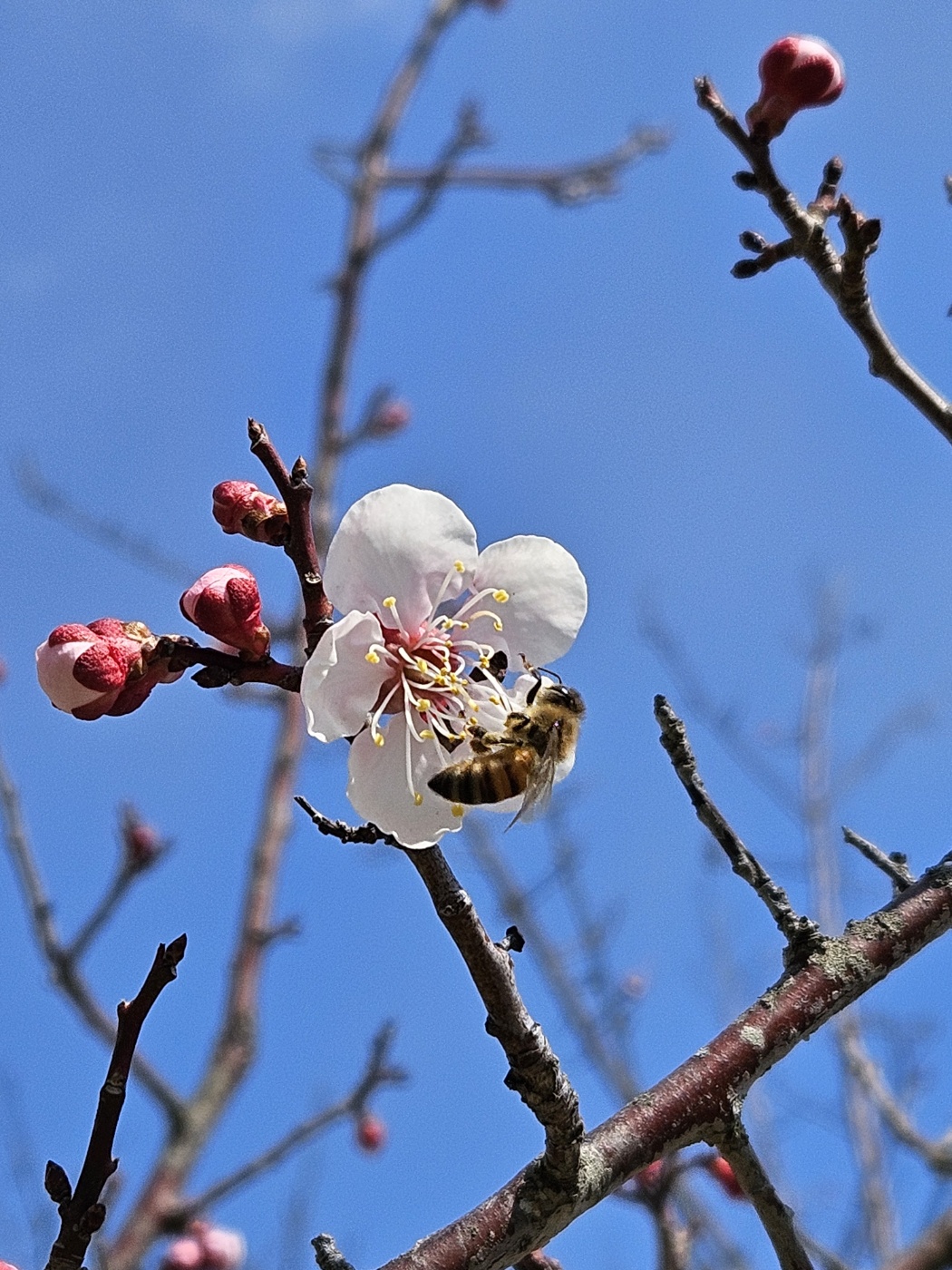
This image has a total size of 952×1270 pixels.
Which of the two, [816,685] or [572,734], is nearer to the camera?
[572,734]

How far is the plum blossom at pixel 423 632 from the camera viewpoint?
1671 millimetres

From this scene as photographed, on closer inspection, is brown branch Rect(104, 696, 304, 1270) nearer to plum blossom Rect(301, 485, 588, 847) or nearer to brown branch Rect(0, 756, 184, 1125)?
brown branch Rect(0, 756, 184, 1125)

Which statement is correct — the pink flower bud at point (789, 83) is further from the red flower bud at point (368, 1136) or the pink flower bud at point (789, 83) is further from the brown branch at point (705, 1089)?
the red flower bud at point (368, 1136)

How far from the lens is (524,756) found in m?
1.76

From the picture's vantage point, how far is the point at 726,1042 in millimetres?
1509

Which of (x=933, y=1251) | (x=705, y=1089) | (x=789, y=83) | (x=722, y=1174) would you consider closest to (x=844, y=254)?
(x=789, y=83)

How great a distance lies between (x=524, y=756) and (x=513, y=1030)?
487 millimetres

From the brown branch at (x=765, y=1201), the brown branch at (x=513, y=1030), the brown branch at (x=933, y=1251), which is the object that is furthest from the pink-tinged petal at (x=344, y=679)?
the brown branch at (x=933, y=1251)

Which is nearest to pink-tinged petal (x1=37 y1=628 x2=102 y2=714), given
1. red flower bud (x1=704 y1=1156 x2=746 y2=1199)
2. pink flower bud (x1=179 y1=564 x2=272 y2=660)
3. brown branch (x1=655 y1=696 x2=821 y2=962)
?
pink flower bud (x1=179 y1=564 x2=272 y2=660)

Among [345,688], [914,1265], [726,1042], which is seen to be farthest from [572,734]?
[914,1265]

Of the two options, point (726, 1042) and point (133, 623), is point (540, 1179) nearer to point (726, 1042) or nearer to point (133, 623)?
point (726, 1042)

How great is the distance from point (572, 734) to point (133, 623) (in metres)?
0.74

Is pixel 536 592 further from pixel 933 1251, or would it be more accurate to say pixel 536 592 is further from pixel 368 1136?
pixel 368 1136

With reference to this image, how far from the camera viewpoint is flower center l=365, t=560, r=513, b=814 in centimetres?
178
